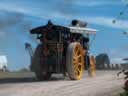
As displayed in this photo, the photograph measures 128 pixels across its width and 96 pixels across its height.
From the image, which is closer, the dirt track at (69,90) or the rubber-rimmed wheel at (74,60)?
the dirt track at (69,90)

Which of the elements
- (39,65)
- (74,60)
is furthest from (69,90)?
(39,65)

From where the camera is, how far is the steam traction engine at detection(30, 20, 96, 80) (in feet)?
78.7

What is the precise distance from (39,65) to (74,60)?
179cm

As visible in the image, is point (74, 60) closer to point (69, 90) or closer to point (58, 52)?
point (58, 52)

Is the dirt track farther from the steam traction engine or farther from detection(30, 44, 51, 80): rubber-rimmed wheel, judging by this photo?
detection(30, 44, 51, 80): rubber-rimmed wheel

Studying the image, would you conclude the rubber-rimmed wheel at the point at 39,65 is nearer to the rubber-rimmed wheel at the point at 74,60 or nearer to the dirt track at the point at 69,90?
the rubber-rimmed wheel at the point at 74,60

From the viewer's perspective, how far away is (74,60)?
24172 millimetres

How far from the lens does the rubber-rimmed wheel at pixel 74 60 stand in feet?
77.9

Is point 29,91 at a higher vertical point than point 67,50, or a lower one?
lower

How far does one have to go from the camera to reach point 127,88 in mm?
10383

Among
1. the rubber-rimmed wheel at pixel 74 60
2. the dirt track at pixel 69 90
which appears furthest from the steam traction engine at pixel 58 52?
the dirt track at pixel 69 90

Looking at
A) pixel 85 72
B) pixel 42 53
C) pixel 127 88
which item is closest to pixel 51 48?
pixel 42 53

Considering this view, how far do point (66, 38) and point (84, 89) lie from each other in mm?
6499

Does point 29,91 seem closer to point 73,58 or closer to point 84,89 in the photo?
point 84,89
